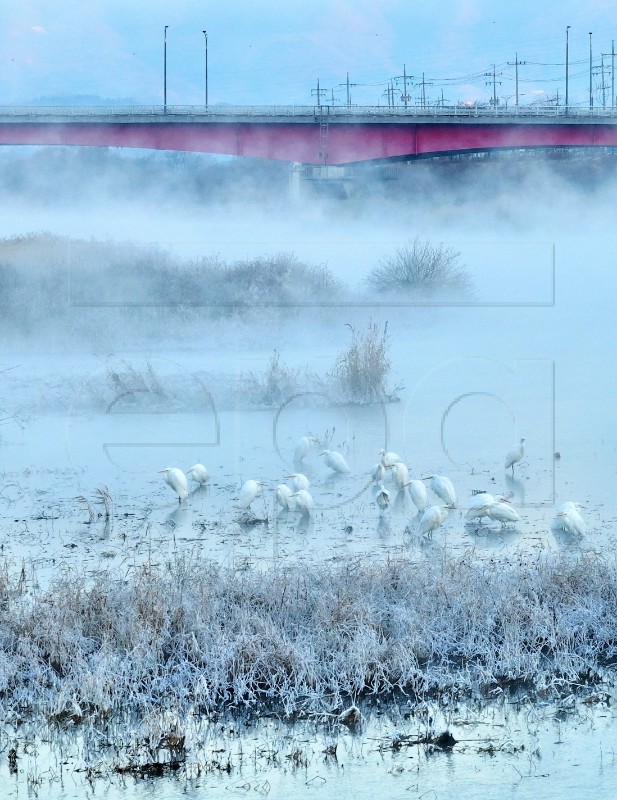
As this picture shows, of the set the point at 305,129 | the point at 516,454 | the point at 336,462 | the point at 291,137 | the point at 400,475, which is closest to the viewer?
the point at 400,475

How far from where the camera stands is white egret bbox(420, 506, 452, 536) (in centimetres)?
895

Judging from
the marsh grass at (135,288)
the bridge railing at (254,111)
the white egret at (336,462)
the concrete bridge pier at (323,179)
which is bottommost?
the white egret at (336,462)

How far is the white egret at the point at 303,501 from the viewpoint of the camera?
9.75 meters

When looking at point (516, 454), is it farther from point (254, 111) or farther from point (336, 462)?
point (254, 111)

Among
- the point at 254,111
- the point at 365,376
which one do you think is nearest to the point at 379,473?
the point at 365,376

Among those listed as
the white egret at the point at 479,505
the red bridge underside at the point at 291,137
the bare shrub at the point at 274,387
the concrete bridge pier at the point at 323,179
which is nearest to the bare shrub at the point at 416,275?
the concrete bridge pier at the point at 323,179

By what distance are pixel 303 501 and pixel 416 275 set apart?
13702 millimetres

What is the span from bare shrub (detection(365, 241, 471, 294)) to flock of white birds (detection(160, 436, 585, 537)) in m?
11.7

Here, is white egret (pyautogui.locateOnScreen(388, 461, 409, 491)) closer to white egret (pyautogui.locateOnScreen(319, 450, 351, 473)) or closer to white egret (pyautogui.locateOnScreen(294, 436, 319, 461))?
white egret (pyautogui.locateOnScreen(319, 450, 351, 473))

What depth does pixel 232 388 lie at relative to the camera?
15938 millimetres

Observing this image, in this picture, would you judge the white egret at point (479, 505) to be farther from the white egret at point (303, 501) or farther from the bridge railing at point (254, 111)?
the bridge railing at point (254, 111)

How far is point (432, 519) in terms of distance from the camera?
8.96 meters

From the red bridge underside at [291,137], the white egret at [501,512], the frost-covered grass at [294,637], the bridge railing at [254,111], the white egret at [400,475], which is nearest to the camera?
the frost-covered grass at [294,637]

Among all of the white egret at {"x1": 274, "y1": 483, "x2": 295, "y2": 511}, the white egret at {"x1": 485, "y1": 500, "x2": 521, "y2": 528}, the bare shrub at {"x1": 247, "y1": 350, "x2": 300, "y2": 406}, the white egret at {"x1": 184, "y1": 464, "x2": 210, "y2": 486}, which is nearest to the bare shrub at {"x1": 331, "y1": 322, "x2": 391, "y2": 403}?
the bare shrub at {"x1": 247, "y1": 350, "x2": 300, "y2": 406}
